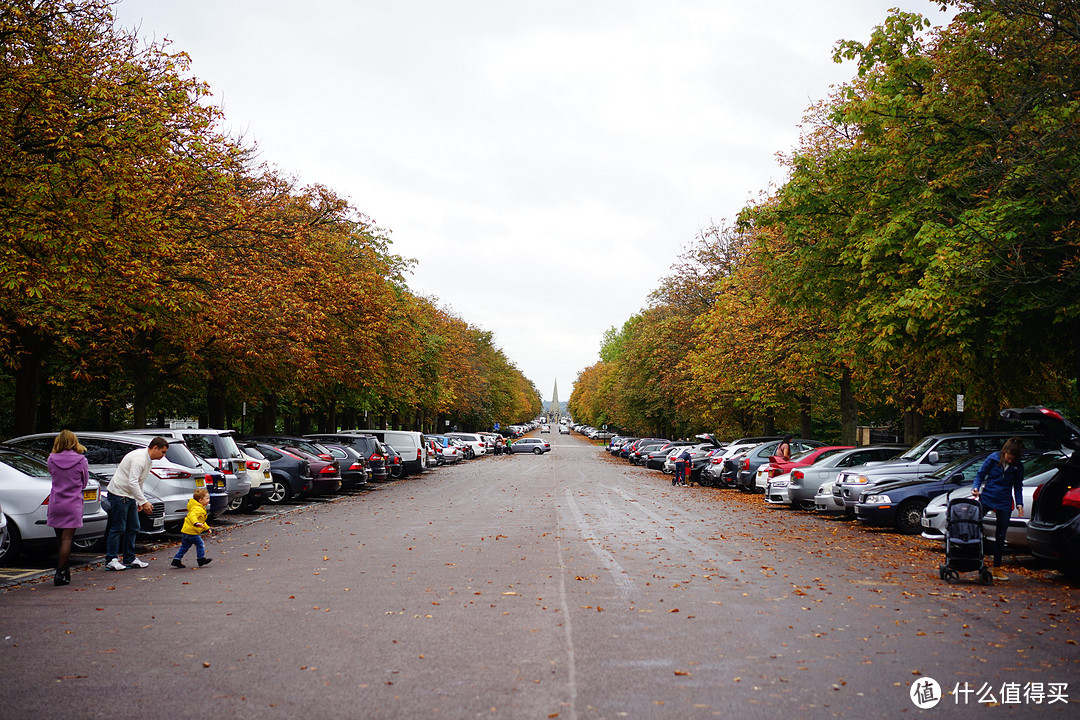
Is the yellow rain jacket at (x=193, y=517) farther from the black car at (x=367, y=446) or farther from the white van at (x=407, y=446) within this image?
the white van at (x=407, y=446)

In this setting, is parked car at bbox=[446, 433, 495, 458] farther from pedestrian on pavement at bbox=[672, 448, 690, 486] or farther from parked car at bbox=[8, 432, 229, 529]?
parked car at bbox=[8, 432, 229, 529]

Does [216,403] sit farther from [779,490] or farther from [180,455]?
[779,490]

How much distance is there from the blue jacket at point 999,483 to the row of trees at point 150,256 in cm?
1352

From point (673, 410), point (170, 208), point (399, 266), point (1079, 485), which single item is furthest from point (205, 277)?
point (673, 410)

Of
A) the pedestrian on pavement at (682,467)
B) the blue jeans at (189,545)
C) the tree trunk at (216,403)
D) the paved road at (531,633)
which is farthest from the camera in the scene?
the pedestrian on pavement at (682,467)

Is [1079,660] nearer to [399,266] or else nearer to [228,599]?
[228,599]

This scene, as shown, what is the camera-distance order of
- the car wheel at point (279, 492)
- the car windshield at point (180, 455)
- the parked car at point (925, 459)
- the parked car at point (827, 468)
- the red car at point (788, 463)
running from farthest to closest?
1. the car wheel at point (279, 492)
2. the red car at point (788, 463)
3. the parked car at point (827, 468)
4. the parked car at point (925, 459)
5. the car windshield at point (180, 455)

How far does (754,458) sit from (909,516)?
11519 millimetres

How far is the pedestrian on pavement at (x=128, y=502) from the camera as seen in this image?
35.8 feet

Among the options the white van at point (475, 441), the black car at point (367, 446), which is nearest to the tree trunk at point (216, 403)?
the black car at point (367, 446)

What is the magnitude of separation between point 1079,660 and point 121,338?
70.7ft

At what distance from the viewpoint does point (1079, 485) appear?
395 inches

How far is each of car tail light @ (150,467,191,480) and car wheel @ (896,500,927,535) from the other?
484 inches

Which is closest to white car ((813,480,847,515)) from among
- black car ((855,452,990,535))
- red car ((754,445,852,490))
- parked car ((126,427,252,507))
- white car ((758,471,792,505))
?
black car ((855,452,990,535))
